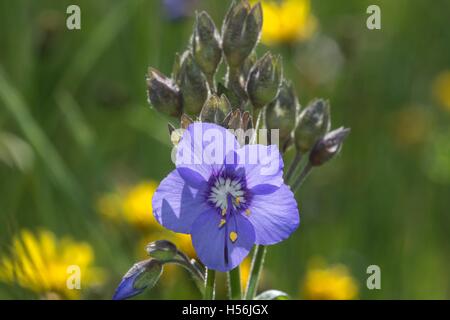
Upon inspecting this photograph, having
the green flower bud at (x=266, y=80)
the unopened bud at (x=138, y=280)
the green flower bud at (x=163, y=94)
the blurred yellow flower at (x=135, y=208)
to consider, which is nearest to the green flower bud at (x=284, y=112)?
the green flower bud at (x=266, y=80)

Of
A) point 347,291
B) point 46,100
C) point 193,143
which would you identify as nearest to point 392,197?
point 347,291

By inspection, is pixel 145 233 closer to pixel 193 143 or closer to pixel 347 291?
pixel 347 291

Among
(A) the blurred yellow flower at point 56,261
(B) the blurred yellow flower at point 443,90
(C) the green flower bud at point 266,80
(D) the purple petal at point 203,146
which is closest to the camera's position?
(D) the purple petal at point 203,146

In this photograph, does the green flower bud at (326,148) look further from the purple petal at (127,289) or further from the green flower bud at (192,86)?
the purple petal at (127,289)

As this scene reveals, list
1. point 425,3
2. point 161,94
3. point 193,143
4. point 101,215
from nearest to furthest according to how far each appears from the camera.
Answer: point 193,143 → point 161,94 → point 101,215 → point 425,3

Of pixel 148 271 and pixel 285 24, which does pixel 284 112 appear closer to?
pixel 148 271

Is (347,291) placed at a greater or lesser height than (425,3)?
lesser

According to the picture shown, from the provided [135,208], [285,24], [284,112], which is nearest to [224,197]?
[284,112]

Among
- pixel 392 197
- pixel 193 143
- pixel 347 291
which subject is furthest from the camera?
pixel 392 197
